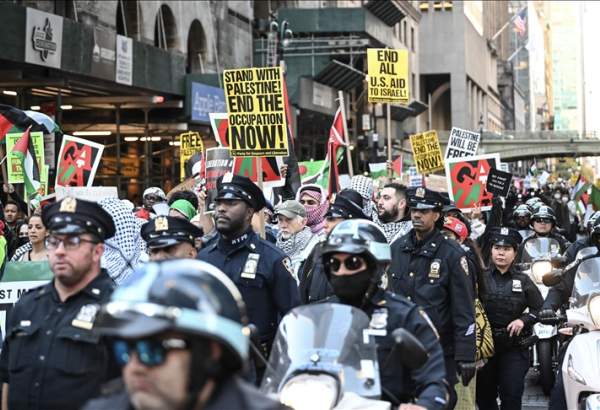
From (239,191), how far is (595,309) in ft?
7.47

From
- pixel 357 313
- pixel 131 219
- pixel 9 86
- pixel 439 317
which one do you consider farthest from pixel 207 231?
pixel 9 86

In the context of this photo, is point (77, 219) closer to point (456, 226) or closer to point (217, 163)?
point (456, 226)

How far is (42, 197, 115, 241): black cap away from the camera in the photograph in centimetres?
541

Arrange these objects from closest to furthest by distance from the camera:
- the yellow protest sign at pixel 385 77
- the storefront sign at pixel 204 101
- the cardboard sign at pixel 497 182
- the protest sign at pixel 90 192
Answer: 1. the protest sign at pixel 90 192
2. the cardboard sign at pixel 497 182
3. the yellow protest sign at pixel 385 77
4. the storefront sign at pixel 204 101

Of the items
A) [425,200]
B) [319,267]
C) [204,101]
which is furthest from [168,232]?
[204,101]

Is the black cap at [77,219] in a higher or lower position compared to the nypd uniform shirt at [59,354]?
higher

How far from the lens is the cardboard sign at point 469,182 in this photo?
675 inches

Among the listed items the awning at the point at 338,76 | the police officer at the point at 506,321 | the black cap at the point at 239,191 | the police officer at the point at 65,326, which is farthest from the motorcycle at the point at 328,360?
the awning at the point at 338,76

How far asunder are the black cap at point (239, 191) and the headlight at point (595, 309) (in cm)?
214

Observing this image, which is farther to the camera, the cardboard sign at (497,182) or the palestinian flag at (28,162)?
the cardboard sign at (497,182)

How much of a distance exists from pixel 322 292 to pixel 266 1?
121ft

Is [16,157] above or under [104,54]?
under

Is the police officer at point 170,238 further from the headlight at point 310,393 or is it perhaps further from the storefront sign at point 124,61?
the storefront sign at point 124,61

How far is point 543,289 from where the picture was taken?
13453 mm
